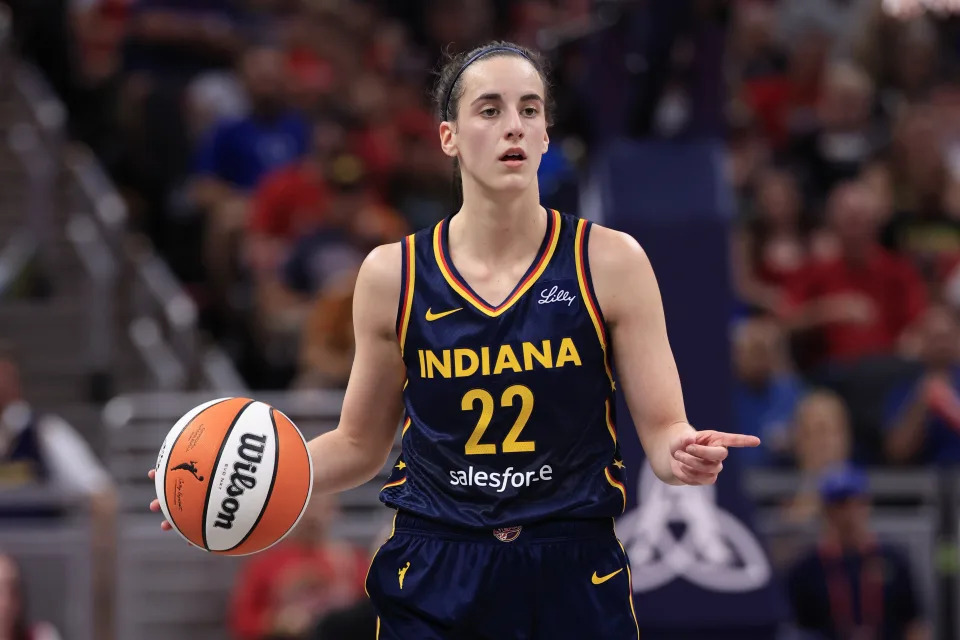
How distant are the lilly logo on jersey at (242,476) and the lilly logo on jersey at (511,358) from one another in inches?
20.7

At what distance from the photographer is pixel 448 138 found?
4.13m

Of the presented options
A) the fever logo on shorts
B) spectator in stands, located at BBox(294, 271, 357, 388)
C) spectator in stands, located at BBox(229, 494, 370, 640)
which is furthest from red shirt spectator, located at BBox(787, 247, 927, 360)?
the fever logo on shorts

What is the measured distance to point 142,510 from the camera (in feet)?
30.4

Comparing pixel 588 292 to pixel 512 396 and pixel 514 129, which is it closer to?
pixel 512 396

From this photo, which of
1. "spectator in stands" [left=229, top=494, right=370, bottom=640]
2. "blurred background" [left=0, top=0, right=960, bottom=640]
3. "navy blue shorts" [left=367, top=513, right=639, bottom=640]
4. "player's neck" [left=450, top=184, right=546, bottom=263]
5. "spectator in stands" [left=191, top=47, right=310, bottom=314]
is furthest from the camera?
"spectator in stands" [left=191, top=47, right=310, bottom=314]

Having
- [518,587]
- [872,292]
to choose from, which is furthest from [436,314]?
[872,292]

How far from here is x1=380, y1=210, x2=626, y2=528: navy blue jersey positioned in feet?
12.6

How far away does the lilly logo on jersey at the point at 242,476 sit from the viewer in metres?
3.93

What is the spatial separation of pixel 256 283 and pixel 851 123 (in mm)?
4991

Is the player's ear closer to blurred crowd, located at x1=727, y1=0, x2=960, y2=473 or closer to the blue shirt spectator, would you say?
blurred crowd, located at x1=727, y1=0, x2=960, y2=473

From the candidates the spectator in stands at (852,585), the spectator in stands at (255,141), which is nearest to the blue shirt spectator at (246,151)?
the spectator in stands at (255,141)

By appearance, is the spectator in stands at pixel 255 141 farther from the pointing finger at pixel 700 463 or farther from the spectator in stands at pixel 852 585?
the pointing finger at pixel 700 463

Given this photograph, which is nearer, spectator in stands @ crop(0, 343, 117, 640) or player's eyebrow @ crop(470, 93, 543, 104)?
player's eyebrow @ crop(470, 93, 543, 104)

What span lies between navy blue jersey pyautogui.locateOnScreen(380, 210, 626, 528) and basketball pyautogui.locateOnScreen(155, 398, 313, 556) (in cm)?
30
